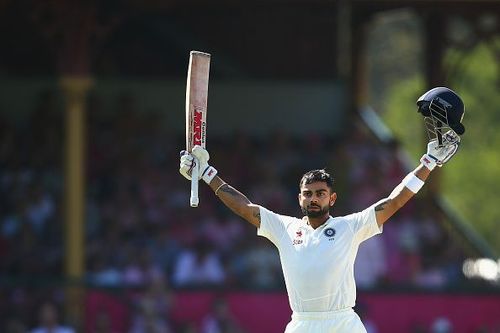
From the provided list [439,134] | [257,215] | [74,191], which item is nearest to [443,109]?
[439,134]

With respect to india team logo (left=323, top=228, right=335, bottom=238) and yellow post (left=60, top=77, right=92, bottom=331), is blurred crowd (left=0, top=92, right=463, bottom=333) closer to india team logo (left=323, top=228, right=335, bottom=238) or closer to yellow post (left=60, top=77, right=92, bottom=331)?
yellow post (left=60, top=77, right=92, bottom=331)

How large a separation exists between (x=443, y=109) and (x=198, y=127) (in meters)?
1.52

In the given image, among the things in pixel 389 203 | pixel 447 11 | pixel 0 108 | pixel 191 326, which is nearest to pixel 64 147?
pixel 0 108

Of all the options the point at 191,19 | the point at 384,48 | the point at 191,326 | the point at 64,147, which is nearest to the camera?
the point at 191,326

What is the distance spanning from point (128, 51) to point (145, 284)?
16.8ft

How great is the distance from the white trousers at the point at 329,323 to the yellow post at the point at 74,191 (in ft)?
23.8

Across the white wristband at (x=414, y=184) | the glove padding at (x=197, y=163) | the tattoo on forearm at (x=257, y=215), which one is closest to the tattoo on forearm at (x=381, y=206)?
the white wristband at (x=414, y=184)

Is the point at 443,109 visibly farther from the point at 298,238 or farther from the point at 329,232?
the point at 298,238

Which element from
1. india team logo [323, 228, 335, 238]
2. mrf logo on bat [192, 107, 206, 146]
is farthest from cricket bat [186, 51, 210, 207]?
india team logo [323, 228, 335, 238]

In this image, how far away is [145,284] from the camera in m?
15.7

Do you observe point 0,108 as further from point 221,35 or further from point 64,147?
point 221,35

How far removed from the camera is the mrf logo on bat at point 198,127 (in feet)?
30.7

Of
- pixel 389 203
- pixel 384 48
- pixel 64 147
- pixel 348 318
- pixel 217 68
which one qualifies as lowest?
pixel 348 318

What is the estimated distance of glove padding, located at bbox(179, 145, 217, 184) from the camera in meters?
9.14
